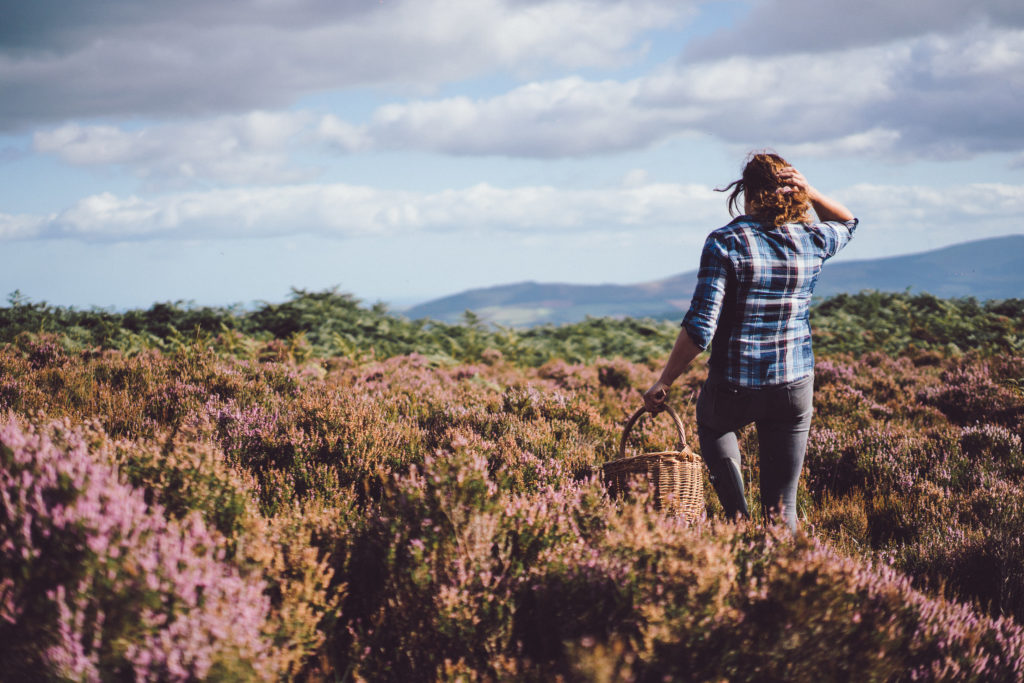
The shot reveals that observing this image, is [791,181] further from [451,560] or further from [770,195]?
[451,560]

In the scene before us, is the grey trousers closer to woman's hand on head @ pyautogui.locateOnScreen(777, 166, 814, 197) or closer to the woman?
the woman

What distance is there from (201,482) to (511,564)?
1476mm

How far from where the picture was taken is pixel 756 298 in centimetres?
324

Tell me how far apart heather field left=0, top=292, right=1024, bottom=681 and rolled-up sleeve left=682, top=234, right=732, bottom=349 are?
3.09 ft

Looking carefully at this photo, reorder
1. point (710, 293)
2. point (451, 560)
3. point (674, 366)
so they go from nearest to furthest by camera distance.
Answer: point (451, 560), point (710, 293), point (674, 366)

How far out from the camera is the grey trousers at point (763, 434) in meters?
3.33

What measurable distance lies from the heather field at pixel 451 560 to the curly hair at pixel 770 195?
1.61 m

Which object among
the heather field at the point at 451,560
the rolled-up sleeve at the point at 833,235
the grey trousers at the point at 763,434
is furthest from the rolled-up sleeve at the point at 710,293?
the heather field at the point at 451,560

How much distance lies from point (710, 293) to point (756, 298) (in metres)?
0.25


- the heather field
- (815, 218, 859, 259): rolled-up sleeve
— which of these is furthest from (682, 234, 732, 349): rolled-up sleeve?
the heather field

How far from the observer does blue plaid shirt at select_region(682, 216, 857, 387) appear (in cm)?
320

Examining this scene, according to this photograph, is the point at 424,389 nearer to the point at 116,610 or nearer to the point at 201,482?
the point at 201,482

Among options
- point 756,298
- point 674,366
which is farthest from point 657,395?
point 756,298

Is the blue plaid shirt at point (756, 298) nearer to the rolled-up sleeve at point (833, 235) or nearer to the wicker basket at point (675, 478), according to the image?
the rolled-up sleeve at point (833, 235)
